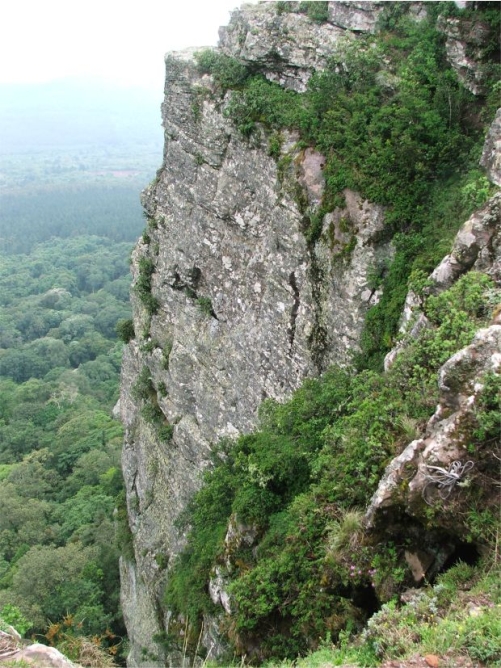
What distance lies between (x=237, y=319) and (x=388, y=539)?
1011 cm

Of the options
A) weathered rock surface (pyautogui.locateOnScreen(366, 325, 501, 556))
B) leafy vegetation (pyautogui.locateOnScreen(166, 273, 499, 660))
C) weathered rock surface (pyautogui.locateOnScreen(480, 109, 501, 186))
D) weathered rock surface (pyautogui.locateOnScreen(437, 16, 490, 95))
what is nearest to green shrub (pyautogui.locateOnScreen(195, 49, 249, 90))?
weathered rock surface (pyautogui.locateOnScreen(437, 16, 490, 95))

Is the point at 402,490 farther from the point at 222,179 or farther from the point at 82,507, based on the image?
the point at 82,507

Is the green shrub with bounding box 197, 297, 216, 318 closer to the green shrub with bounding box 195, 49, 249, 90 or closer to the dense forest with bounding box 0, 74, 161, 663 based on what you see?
the green shrub with bounding box 195, 49, 249, 90

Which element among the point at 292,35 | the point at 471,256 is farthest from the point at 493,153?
the point at 292,35

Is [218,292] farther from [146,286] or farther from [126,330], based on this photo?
[126,330]

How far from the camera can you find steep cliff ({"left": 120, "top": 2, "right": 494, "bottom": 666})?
14.4m

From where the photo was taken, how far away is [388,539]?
27.4 feet

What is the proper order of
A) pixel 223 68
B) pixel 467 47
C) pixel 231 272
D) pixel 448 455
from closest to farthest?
pixel 448 455, pixel 467 47, pixel 223 68, pixel 231 272

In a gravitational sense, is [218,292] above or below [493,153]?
below

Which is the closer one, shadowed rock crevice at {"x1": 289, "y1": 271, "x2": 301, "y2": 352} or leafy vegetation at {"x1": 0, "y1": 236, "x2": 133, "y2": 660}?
shadowed rock crevice at {"x1": 289, "y1": 271, "x2": 301, "y2": 352}

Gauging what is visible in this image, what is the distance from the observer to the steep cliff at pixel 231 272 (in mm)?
14383

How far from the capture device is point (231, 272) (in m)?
17.6

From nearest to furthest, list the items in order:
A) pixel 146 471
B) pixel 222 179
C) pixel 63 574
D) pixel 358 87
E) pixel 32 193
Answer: pixel 358 87
pixel 222 179
pixel 146 471
pixel 63 574
pixel 32 193

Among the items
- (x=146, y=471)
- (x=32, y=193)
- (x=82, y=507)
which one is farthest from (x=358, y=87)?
(x=32, y=193)
